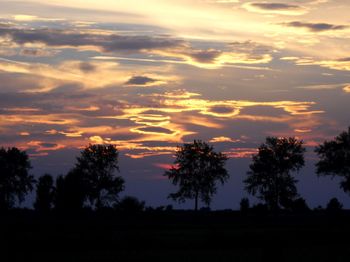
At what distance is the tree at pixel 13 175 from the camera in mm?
109750

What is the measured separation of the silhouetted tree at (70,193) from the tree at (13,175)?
17.0 feet

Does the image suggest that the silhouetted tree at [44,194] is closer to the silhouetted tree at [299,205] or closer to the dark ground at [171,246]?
the silhouetted tree at [299,205]

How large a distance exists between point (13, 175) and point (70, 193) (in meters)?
10.2

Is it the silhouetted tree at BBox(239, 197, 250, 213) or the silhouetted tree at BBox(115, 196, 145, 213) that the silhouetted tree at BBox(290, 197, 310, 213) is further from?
the silhouetted tree at BBox(115, 196, 145, 213)

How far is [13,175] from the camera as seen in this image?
11206 centimetres

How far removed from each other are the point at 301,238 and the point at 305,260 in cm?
1670

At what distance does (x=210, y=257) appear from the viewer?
38250 millimetres

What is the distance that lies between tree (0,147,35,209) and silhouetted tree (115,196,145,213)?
15.0 meters

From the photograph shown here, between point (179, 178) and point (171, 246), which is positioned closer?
point (171, 246)

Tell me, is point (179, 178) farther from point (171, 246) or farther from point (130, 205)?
point (171, 246)

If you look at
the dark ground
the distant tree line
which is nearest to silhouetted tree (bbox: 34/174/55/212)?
the distant tree line

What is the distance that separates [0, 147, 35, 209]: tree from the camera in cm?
10975

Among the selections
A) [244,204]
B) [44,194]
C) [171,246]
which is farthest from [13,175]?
[171,246]

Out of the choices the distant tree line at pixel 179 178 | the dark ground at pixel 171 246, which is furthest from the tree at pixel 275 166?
the dark ground at pixel 171 246
